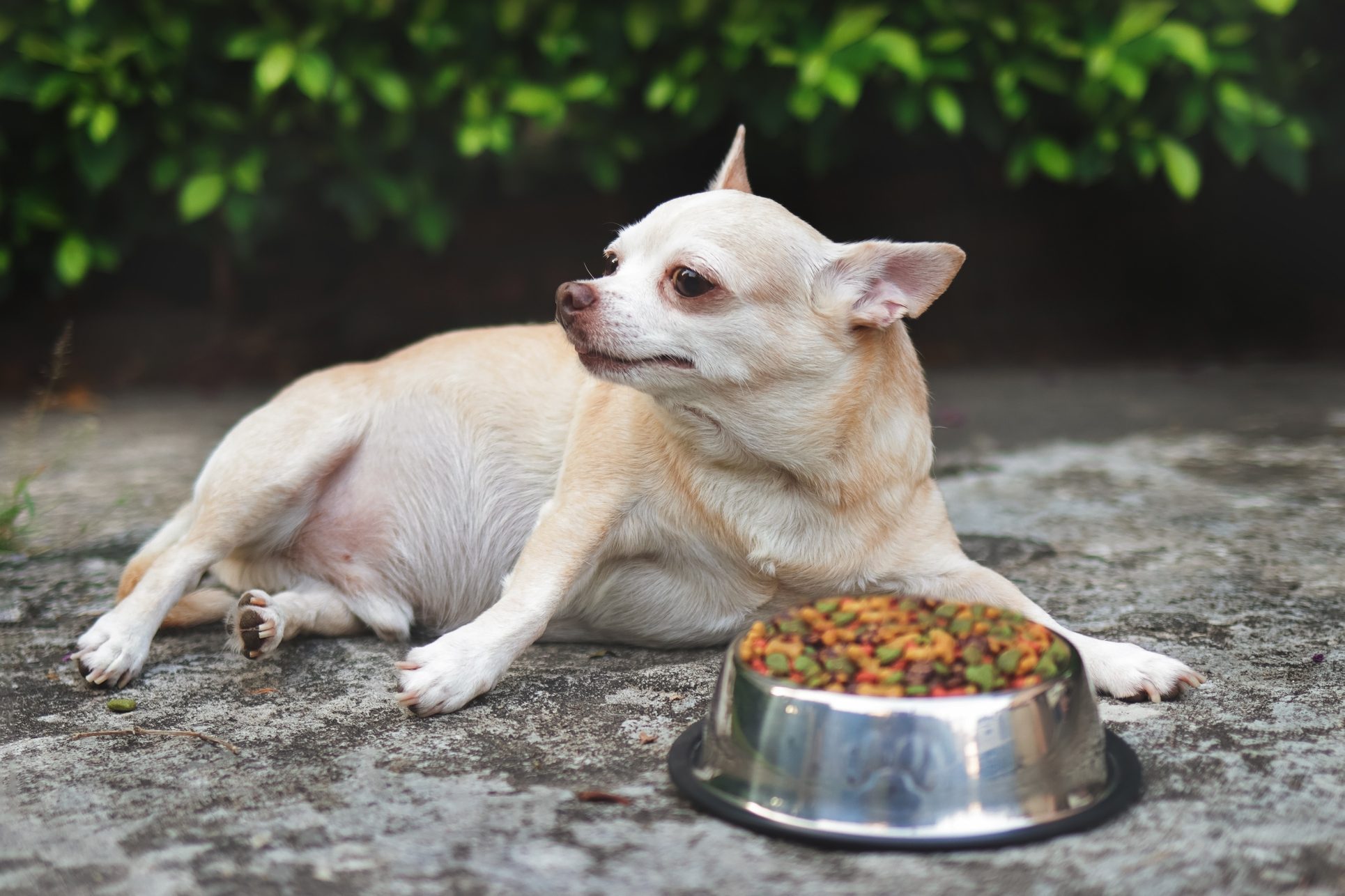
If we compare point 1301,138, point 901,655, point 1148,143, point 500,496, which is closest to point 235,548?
point 500,496

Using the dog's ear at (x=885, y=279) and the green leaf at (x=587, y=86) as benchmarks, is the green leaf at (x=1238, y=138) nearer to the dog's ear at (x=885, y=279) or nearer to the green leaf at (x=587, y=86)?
the green leaf at (x=587, y=86)

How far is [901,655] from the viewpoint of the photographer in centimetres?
191

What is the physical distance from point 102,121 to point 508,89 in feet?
5.25

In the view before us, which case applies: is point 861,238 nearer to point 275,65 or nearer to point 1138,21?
point 1138,21

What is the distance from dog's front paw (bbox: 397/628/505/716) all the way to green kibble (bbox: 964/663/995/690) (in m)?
0.97

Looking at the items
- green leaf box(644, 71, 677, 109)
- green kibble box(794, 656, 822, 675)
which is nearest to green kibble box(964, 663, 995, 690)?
green kibble box(794, 656, 822, 675)

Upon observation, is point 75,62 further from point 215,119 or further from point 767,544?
point 767,544

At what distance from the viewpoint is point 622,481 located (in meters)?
2.60

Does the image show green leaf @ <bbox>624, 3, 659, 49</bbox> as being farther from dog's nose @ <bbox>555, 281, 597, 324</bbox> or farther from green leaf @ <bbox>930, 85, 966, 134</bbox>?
dog's nose @ <bbox>555, 281, 597, 324</bbox>

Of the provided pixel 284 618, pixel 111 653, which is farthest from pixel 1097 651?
pixel 111 653

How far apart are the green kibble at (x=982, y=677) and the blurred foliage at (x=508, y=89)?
328 cm

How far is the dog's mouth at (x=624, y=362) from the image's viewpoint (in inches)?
93.7

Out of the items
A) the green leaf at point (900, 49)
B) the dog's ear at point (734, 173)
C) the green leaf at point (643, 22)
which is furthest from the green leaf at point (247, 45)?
the dog's ear at point (734, 173)

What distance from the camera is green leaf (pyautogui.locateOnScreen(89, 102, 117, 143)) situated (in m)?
4.82
